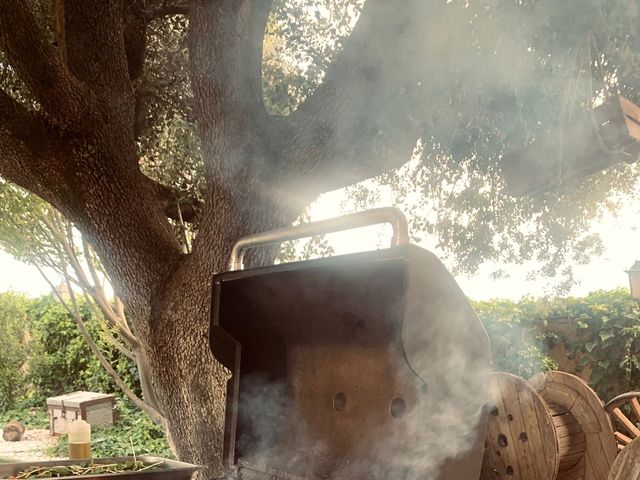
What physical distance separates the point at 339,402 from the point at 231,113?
2.63 meters

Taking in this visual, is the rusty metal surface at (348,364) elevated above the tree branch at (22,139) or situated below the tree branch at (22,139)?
below

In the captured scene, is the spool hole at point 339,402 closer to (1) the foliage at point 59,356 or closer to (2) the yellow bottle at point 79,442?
(2) the yellow bottle at point 79,442

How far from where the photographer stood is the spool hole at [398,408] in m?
2.31

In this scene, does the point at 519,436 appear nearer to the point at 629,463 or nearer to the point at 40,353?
the point at 629,463

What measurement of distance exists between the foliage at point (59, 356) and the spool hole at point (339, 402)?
9.88m

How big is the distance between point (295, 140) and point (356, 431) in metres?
2.47

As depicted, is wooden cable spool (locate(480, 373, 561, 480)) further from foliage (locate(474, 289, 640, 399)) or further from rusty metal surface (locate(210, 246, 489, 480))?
foliage (locate(474, 289, 640, 399))

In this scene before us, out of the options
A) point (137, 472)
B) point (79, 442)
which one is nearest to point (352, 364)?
point (137, 472)

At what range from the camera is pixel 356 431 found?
8.34 feet

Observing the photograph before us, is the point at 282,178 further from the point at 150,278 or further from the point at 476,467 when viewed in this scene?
the point at 476,467

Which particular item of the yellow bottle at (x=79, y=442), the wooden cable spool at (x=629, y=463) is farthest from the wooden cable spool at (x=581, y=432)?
the yellow bottle at (x=79, y=442)

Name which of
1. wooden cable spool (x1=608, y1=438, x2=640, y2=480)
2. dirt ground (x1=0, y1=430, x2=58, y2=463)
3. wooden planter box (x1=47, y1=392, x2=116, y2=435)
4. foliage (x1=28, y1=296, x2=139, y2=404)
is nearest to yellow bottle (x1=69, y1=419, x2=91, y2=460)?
wooden cable spool (x1=608, y1=438, x2=640, y2=480)

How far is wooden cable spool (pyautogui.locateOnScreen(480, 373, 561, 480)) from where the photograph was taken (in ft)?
13.5

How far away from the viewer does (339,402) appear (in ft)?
8.75
